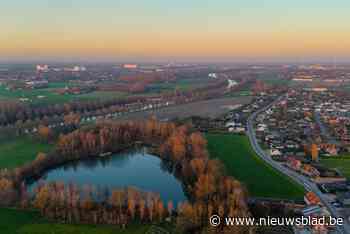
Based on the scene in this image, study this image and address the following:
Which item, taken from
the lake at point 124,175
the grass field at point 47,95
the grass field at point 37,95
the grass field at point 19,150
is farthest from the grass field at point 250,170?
the grass field at point 37,95

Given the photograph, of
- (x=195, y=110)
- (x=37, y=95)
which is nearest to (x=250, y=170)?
(x=195, y=110)

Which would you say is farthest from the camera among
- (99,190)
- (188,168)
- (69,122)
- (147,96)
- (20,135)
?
(147,96)

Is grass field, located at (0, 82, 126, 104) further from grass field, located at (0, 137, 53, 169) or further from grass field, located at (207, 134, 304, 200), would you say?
grass field, located at (207, 134, 304, 200)

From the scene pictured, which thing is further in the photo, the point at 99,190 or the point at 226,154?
the point at 226,154

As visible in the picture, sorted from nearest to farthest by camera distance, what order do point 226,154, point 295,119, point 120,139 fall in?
1. point 226,154
2. point 120,139
3. point 295,119

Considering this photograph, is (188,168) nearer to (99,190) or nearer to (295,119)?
(99,190)

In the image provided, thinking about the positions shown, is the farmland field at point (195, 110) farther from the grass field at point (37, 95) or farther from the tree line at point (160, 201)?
the tree line at point (160, 201)

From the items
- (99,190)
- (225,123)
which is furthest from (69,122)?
(99,190)

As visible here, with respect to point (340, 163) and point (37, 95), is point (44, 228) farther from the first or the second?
point (37, 95)
